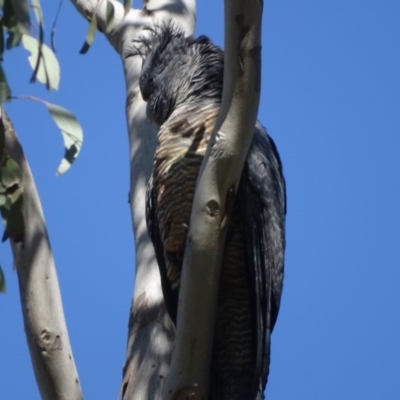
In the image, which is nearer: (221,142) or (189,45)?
(221,142)

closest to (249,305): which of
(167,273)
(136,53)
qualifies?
(167,273)

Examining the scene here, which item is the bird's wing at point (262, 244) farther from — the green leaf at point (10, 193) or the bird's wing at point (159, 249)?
the green leaf at point (10, 193)

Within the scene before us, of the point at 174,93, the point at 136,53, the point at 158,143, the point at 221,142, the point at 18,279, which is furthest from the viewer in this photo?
the point at 136,53

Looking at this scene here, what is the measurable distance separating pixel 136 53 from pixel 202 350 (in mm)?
1589

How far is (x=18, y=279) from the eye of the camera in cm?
269

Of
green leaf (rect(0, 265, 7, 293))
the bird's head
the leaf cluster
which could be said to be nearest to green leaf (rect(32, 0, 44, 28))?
the leaf cluster

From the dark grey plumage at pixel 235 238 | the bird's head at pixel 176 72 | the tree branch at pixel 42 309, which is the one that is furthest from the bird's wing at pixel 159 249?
the tree branch at pixel 42 309

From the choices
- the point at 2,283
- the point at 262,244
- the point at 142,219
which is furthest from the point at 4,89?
the point at 142,219

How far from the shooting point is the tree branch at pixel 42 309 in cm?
258

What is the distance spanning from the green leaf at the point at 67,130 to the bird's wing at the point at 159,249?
0.71m

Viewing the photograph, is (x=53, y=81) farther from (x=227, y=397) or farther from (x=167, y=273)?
(x=227, y=397)

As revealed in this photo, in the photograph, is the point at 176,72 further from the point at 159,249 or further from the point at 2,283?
the point at 2,283

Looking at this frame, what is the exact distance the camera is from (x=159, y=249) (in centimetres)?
316

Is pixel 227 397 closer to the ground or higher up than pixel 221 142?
closer to the ground
